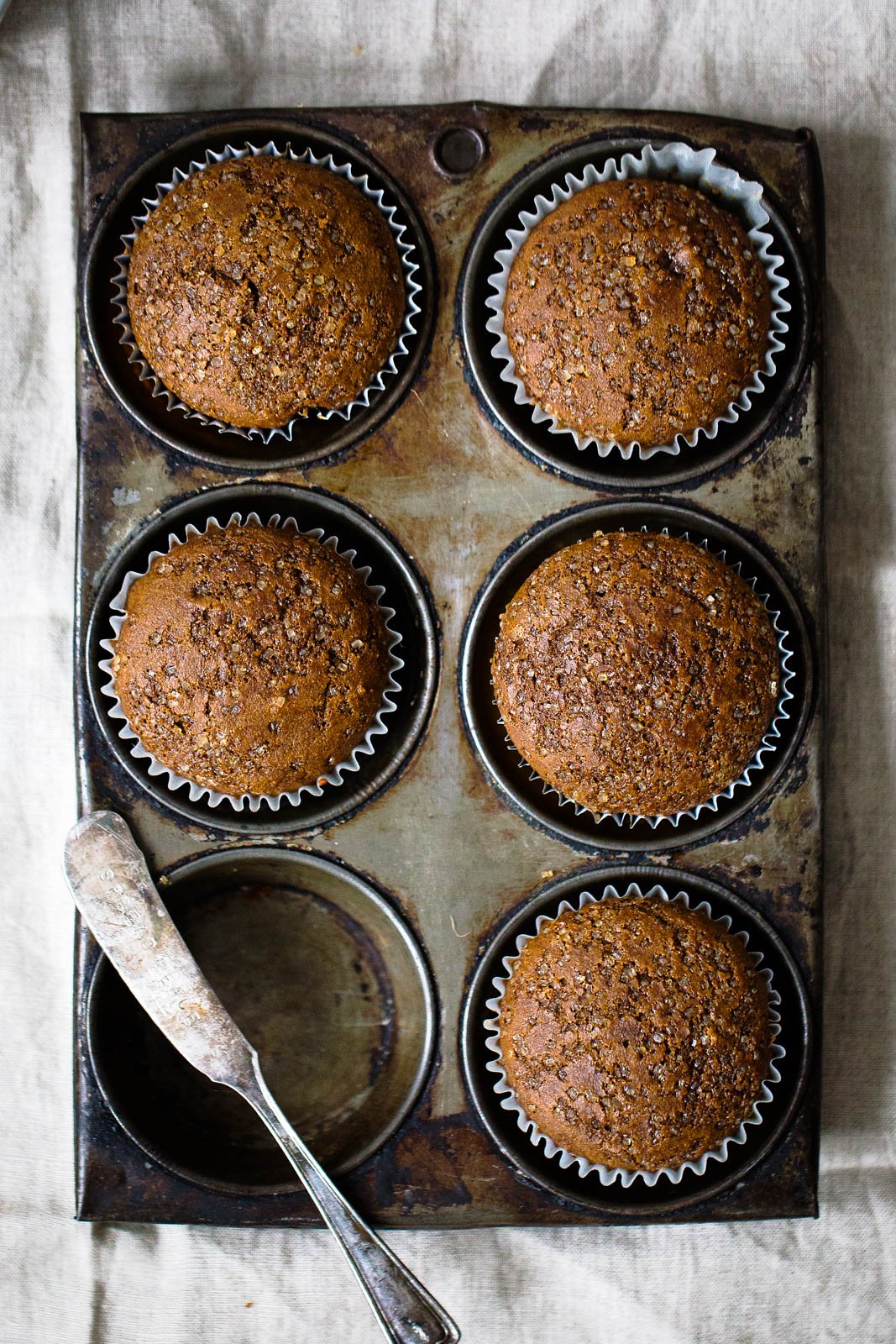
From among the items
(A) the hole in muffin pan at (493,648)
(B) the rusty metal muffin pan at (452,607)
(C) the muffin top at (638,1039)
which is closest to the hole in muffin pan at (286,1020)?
(B) the rusty metal muffin pan at (452,607)

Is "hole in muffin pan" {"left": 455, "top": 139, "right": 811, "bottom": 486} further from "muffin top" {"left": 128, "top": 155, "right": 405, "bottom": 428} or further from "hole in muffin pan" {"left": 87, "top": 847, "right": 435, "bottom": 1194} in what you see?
"hole in muffin pan" {"left": 87, "top": 847, "right": 435, "bottom": 1194}

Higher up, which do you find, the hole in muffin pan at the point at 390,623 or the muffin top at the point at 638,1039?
the hole in muffin pan at the point at 390,623

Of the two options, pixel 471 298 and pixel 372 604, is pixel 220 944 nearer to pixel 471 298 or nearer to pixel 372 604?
pixel 372 604

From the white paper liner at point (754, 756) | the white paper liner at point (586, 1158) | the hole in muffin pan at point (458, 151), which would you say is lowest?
the white paper liner at point (586, 1158)

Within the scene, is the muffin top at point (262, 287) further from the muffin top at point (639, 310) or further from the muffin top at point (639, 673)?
the muffin top at point (639, 673)

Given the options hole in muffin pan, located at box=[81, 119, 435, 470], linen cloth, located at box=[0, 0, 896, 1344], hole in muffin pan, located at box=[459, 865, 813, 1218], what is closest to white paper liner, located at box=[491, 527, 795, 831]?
hole in muffin pan, located at box=[459, 865, 813, 1218]

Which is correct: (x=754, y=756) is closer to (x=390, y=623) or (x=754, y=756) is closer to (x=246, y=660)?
(x=390, y=623)
